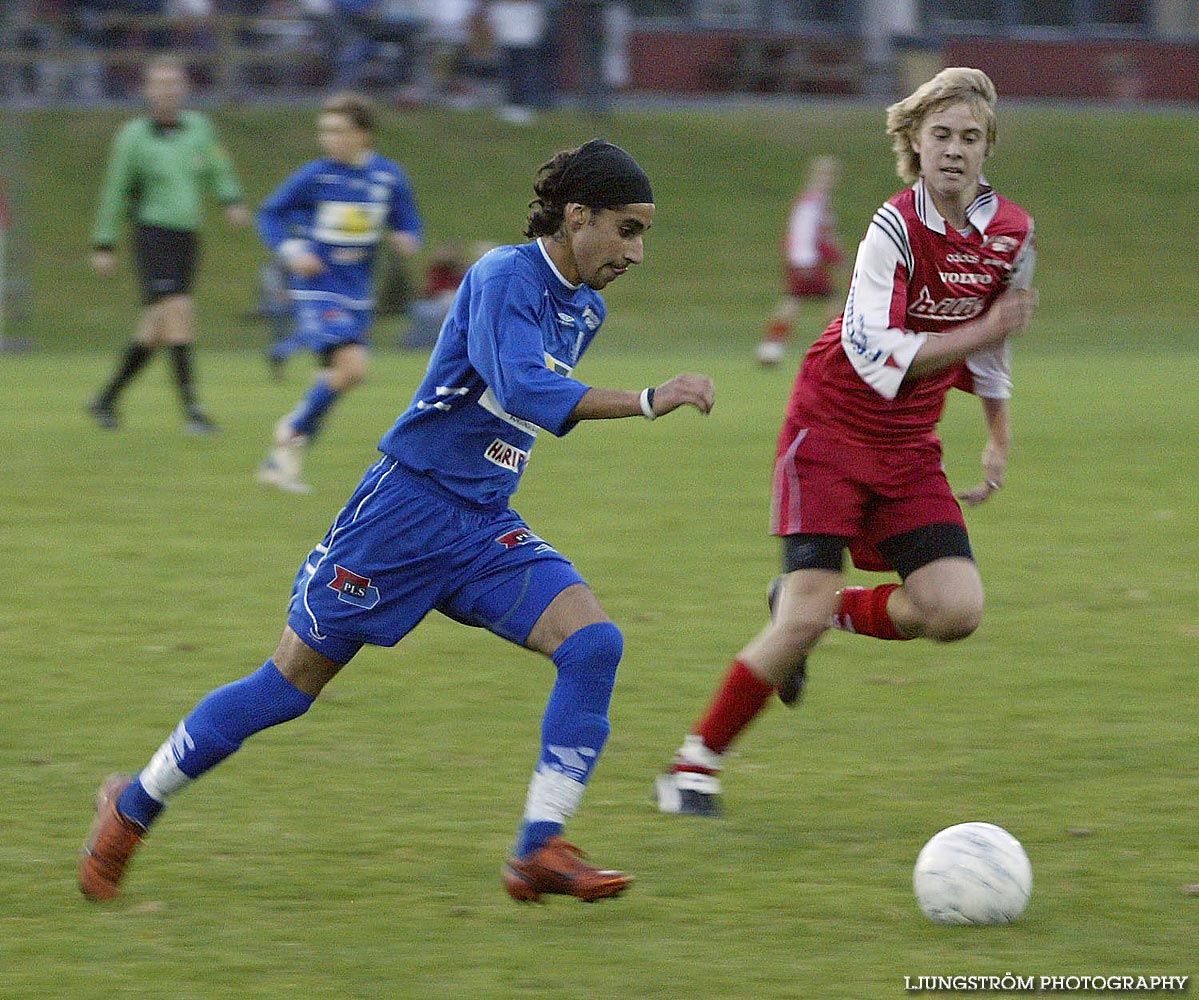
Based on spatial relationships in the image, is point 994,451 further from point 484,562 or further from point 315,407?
point 315,407

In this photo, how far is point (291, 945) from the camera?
4.19 metres

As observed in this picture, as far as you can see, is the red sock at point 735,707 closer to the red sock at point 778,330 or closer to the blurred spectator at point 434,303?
the red sock at point 778,330

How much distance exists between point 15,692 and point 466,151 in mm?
25832

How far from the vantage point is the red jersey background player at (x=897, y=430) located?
16.6 feet

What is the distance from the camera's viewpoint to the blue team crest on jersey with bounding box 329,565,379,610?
4.51 meters

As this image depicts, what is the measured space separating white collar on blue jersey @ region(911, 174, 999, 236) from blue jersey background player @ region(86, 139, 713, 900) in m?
0.97

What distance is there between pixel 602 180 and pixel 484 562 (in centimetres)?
93

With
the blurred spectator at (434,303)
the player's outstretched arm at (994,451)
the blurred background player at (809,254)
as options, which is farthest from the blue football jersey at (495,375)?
the blurred spectator at (434,303)

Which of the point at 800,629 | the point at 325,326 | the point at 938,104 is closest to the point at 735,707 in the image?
the point at 800,629

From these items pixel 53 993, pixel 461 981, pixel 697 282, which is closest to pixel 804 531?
pixel 461 981

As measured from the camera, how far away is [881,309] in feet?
16.3

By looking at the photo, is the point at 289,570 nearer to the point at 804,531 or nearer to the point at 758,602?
the point at 758,602

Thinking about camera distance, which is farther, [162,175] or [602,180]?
[162,175]

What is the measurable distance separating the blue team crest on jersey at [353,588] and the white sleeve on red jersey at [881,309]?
141 cm
